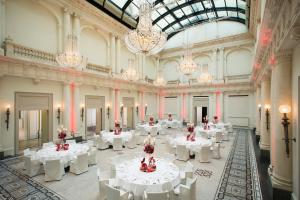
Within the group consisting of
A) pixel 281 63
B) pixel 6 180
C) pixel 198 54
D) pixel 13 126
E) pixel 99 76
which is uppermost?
pixel 198 54

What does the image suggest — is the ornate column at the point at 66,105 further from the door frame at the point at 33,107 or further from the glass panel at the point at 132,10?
the glass panel at the point at 132,10

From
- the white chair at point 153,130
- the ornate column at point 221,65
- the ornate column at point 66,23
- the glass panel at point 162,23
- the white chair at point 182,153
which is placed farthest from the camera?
the glass panel at point 162,23

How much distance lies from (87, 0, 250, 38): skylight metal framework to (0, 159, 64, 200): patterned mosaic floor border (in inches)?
457

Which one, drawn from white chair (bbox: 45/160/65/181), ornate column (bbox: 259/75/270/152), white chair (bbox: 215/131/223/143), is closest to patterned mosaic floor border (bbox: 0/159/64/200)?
white chair (bbox: 45/160/65/181)

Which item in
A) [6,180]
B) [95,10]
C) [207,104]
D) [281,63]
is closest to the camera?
[281,63]

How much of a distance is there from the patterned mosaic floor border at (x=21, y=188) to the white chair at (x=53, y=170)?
34 cm

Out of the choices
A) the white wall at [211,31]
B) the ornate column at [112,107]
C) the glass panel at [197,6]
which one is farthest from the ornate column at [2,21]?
the white wall at [211,31]

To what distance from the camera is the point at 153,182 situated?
3.93 meters

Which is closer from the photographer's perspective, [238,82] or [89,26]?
[89,26]

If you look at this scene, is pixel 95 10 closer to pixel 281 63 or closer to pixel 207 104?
pixel 281 63

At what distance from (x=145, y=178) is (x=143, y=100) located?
1443cm

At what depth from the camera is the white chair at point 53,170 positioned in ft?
18.4

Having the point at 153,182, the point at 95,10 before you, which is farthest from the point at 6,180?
the point at 95,10

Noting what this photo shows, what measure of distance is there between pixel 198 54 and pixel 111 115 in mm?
12443
